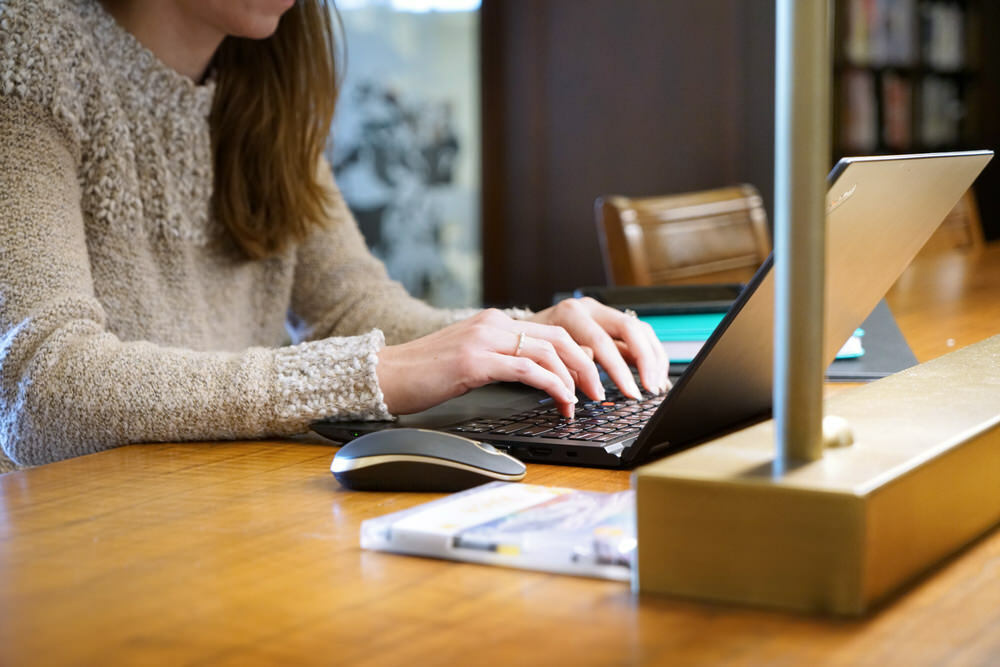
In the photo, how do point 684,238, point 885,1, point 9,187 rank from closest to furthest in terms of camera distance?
point 9,187 < point 684,238 < point 885,1

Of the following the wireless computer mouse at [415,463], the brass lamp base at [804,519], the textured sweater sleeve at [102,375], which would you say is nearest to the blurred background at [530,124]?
the textured sweater sleeve at [102,375]

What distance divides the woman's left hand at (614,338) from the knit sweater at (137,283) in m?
0.16

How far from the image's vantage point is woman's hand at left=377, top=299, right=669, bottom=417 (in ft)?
2.75

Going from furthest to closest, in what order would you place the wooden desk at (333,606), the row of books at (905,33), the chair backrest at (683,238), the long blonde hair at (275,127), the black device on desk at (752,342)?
the row of books at (905,33)
the chair backrest at (683,238)
the long blonde hair at (275,127)
the black device on desk at (752,342)
the wooden desk at (333,606)

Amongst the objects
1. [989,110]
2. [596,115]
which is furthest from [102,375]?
[989,110]

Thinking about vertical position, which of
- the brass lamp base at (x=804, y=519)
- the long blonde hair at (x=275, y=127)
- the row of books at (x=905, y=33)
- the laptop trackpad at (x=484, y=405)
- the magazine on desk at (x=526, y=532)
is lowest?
the laptop trackpad at (x=484, y=405)

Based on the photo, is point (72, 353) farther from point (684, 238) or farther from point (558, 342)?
point (684, 238)

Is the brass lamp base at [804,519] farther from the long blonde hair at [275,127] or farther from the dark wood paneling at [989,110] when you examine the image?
the dark wood paneling at [989,110]

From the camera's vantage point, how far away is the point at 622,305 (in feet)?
4.08

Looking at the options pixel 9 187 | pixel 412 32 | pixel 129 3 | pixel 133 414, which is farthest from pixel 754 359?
pixel 412 32

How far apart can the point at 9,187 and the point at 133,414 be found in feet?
0.87

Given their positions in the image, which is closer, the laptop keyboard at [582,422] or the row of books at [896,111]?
the laptop keyboard at [582,422]

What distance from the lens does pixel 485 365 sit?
85 cm

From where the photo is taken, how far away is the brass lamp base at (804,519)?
0.43m
